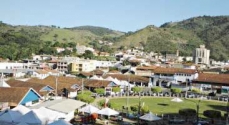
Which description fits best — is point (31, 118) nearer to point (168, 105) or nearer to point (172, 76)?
point (168, 105)

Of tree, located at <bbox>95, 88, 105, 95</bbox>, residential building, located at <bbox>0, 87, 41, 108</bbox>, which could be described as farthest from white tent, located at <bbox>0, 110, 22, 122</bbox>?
tree, located at <bbox>95, 88, 105, 95</bbox>

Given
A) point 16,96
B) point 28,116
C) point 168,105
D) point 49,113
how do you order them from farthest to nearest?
1. point 168,105
2. point 16,96
3. point 49,113
4. point 28,116

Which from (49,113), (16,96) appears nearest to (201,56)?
(16,96)

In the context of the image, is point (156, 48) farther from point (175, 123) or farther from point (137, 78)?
point (175, 123)

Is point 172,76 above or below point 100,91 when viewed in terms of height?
→ above

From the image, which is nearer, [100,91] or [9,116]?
[9,116]

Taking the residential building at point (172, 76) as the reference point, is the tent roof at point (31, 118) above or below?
below

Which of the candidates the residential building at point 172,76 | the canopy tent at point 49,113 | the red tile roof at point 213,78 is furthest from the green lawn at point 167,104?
the residential building at point 172,76

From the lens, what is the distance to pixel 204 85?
63.5 meters

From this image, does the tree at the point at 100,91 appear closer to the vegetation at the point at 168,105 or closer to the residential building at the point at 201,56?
the vegetation at the point at 168,105

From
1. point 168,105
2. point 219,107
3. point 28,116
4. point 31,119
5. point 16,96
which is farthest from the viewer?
point 168,105

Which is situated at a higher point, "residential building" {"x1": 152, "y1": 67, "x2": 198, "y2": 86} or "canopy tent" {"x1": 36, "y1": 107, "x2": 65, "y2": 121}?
"residential building" {"x1": 152, "y1": 67, "x2": 198, "y2": 86}

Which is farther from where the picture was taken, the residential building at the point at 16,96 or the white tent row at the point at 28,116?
the residential building at the point at 16,96

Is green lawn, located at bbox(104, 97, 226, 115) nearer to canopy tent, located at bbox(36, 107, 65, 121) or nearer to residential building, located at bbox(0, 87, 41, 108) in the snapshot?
residential building, located at bbox(0, 87, 41, 108)
